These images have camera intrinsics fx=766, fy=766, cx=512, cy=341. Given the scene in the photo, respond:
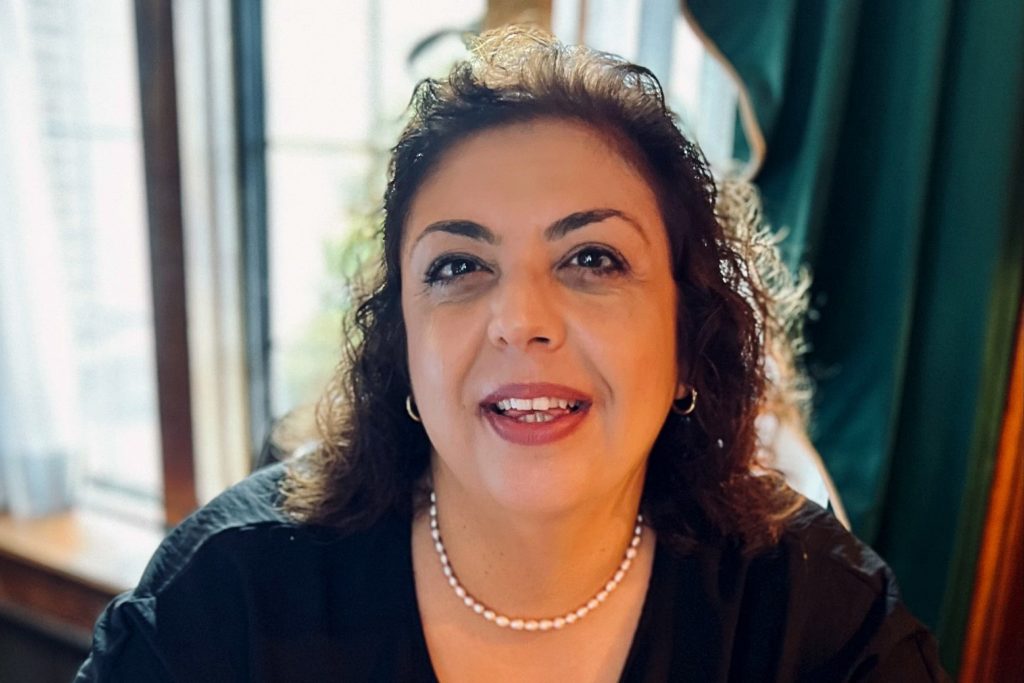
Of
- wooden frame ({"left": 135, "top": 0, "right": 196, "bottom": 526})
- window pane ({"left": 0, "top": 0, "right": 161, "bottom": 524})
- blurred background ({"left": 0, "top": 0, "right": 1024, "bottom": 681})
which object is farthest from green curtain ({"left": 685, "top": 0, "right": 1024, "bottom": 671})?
window pane ({"left": 0, "top": 0, "right": 161, "bottom": 524})

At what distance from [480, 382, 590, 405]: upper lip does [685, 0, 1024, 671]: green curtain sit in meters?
0.67

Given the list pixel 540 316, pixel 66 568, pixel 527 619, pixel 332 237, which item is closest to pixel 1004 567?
pixel 527 619

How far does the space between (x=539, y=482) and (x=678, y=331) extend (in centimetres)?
26

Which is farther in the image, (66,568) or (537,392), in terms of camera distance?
(66,568)

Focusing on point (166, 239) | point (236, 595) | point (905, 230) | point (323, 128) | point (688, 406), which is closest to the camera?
point (236, 595)

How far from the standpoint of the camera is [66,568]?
1.71 m

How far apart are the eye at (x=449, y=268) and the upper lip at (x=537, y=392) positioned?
14 cm

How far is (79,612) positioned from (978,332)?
1.91 metres

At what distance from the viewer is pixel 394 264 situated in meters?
0.94

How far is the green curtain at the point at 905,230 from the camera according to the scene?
1.12m

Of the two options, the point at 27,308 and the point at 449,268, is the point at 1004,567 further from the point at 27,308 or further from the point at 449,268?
the point at 27,308

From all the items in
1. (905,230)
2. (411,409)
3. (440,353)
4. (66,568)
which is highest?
(905,230)

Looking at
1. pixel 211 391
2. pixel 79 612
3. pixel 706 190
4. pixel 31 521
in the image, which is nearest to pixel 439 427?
pixel 706 190

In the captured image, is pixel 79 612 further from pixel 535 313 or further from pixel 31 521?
pixel 535 313
